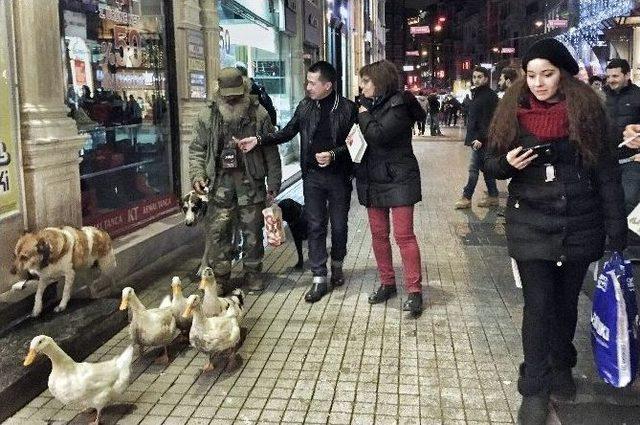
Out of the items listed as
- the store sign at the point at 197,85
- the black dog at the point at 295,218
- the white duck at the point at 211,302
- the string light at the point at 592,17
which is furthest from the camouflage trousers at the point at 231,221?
the string light at the point at 592,17

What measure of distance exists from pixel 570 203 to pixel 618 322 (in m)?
0.62

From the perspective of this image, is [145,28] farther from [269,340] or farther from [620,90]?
[620,90]

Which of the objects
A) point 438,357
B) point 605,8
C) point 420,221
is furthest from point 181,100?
point 605,8

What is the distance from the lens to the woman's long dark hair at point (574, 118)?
3.34 meters

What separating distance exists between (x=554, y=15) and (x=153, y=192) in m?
46.1

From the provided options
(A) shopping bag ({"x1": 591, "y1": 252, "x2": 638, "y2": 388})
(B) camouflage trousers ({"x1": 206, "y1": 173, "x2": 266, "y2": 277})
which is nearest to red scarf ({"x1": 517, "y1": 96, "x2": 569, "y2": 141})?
(A) shopping bag ({"x1": 591, "y1": 252, "x2": 638, "y2": 388})

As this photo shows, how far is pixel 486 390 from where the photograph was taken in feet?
13.1

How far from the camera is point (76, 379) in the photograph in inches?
136

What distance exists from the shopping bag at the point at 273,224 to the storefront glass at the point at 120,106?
1.57 m

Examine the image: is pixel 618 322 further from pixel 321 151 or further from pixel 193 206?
pixel 193 206

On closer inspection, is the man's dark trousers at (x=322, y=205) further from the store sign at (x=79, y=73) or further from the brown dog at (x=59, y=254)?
the store sign at (x=79, y=73)

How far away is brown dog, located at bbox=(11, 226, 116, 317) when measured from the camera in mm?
4418

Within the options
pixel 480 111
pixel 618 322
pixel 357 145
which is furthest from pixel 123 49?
pixel 618 322

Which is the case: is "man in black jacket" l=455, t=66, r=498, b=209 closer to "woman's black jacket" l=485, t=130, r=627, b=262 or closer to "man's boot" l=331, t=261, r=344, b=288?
"man's boot" l=331, t=261, r=344, b=288
